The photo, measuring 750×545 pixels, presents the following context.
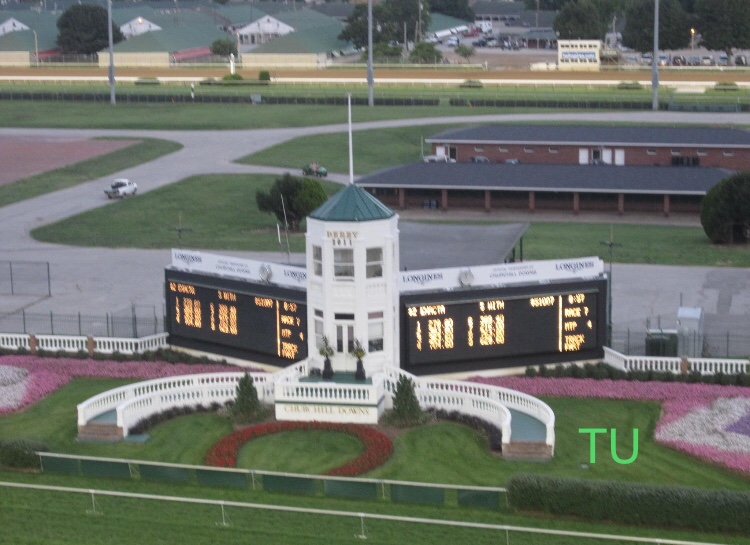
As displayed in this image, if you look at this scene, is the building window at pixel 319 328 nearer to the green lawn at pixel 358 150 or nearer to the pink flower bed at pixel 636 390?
the pink flower bed at pixel 636 390

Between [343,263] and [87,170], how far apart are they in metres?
56.9

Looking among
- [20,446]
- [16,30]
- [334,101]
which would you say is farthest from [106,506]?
[16,30]

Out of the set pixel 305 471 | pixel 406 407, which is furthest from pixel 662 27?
pixel 305 471

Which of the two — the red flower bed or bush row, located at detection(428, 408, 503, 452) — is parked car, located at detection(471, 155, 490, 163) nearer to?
bush row, located at detection(428, 408, 503, 452)

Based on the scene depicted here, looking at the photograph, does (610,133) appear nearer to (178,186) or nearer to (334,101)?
(178,186)

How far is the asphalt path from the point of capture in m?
52.8

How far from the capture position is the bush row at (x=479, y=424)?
35.1m

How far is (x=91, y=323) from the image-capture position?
5038cm

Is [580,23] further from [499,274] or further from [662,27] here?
[499,274]

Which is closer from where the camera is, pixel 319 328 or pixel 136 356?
pixel 319 328

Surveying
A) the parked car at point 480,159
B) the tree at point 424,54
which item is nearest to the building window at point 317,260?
the parked car at point 480,159

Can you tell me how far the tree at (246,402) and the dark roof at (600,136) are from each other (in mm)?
54443

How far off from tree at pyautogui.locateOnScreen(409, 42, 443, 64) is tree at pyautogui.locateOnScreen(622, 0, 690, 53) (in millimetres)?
22044

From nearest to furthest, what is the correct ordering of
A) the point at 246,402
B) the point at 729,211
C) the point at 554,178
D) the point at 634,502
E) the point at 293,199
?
1. the point at 634,502
2. the point at 246,402
3. the point at 729,211
4. the point at 293,199
5. the point at 554,178
